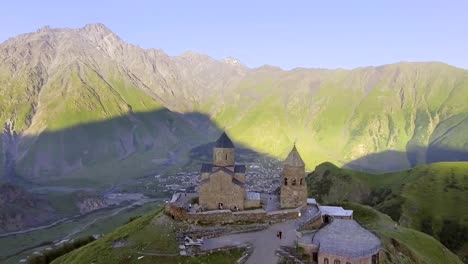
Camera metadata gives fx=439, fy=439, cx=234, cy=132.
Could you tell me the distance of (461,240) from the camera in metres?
107

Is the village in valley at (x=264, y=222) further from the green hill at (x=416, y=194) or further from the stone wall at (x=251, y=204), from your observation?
the green hill at (x=416, y=194)

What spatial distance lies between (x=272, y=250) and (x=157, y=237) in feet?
52.8

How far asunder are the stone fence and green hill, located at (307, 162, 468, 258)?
61.6m

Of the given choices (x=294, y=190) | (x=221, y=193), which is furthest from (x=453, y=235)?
(x=221, y=193)

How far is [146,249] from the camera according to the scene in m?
57.6

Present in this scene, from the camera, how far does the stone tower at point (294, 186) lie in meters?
71.2

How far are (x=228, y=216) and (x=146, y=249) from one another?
1276 centimetres

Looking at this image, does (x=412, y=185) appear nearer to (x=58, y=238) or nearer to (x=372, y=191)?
(x=372, y=191)

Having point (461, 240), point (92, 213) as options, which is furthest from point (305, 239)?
point (92, 213)

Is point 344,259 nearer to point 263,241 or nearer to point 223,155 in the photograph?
point 263,241

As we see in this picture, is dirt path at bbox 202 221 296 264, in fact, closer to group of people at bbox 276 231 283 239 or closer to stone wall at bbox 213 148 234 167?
group of people at bbox 276 231 283 239

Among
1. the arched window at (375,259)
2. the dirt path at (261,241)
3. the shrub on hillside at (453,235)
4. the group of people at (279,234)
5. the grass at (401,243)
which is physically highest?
the group of people at (279,234)

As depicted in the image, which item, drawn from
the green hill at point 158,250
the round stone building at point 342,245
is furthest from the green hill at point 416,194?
the round stone building at point 342,245

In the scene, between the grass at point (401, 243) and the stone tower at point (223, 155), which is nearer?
the grass at point (401, 243)
